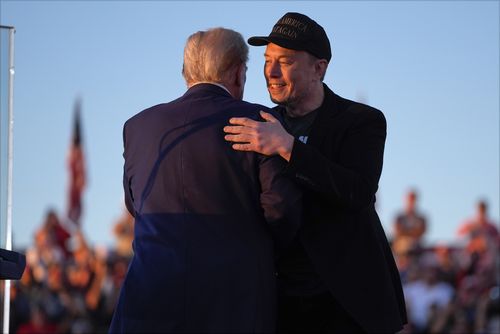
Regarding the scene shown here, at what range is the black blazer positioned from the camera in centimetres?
350

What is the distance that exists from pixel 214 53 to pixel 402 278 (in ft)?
24.7

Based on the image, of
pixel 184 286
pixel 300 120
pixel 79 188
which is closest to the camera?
pixel 184 286

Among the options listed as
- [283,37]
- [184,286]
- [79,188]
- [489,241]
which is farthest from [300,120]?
[79,188]

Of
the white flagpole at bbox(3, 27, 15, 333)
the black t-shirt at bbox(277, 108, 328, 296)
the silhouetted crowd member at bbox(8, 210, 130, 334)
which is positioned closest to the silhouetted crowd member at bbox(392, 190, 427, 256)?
the silhouetted crowd member at bbox(8, 210, 130, 334)

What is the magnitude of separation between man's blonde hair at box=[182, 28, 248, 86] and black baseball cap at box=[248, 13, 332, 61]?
21 cm

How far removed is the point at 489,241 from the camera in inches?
404

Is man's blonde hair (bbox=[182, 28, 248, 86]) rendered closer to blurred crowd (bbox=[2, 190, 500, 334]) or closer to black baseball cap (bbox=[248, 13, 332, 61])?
black baseball cap (bbox=[248, 13, 332, 61])

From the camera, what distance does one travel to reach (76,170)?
18.4m

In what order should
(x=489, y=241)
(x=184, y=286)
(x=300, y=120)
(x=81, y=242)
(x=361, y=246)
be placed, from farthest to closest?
(x=81, y=242), (x=489, y=241), (x=300, y=120), (x=361, y=246), (x=184, y=286)

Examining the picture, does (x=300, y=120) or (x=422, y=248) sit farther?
(x=422, y=248)

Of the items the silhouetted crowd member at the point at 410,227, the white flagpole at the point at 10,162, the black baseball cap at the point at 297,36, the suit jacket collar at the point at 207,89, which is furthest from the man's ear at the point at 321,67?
the silhouetted crowd member at the point at 410,227

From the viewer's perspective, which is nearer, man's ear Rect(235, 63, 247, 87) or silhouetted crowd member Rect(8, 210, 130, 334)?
man's ear Rect(235, 63, 247, 87)

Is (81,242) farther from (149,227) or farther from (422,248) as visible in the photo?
(149,227)

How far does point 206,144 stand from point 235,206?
22 centimetres
